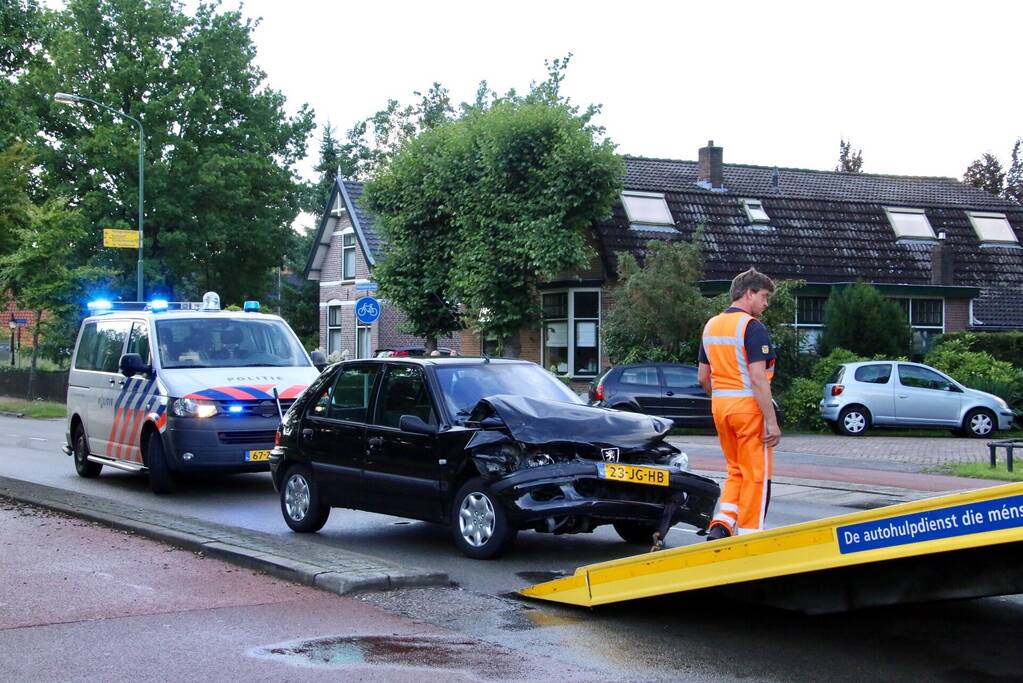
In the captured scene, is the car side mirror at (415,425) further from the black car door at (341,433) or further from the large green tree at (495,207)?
the large green tree at (495,207)

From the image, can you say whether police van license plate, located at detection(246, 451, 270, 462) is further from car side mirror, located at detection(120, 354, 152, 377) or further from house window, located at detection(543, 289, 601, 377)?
house window, located at detection(543, 289, 601, 377)

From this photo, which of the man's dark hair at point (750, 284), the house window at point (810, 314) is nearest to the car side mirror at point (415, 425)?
the man's dark hair at point (750, 284)

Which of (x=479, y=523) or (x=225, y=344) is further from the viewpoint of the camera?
(x=225, y=344)

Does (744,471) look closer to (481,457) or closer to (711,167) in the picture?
(481,457)

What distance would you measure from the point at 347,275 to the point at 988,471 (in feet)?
101

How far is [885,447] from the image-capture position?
21219mm

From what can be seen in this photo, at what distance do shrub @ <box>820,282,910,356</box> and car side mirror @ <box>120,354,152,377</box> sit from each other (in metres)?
18.0

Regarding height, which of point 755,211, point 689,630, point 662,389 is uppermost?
point 755,211

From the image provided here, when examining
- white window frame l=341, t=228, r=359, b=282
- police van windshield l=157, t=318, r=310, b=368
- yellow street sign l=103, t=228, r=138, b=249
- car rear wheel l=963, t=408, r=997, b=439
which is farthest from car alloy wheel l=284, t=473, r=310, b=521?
white window frame l=341, t=228, r=359, b=282

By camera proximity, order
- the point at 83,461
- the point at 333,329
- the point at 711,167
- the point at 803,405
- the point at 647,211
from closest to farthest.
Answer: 1. the point at 83,461
2. the point at 803,405
3. the point at 647,211
4. the point at 711,167
5. the point at 333,329

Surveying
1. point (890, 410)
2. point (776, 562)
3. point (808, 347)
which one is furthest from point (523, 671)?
point (808, 347)

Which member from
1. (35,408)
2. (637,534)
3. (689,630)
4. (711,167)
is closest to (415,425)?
(637,534)

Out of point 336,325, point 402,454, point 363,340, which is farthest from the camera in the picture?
point 336,325

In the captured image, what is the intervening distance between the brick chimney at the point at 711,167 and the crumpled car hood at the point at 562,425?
2791cm
